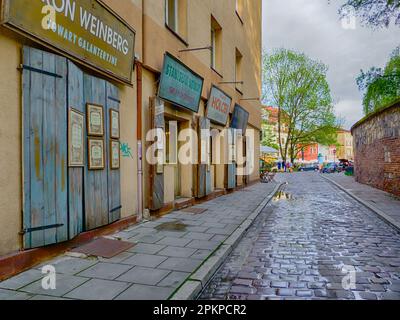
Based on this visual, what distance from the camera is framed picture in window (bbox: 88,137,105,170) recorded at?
527 cm

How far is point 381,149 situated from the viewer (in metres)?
14.0

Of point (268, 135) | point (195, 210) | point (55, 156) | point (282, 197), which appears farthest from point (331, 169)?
point (55, 156)

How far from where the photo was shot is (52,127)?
14.3 feet

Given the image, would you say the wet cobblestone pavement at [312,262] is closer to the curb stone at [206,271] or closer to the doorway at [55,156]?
the curb stone at [206,271]

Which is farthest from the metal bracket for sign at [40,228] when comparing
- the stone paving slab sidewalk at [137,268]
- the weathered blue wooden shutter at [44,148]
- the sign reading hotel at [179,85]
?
the sign reading hotel at [179,85]

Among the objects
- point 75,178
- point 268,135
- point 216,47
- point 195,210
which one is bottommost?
point 195,210

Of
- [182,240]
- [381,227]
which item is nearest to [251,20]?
[381,227]

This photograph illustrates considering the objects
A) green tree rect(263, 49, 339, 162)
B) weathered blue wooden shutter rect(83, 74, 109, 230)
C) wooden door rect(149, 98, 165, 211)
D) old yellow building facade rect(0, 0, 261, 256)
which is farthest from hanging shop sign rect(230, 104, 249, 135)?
green tree rect(263, 49, 339, 162)

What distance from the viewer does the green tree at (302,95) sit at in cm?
3931

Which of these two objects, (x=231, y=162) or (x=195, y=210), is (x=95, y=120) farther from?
(x=231, y=162)

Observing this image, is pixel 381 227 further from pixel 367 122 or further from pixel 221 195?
pixel 367 122

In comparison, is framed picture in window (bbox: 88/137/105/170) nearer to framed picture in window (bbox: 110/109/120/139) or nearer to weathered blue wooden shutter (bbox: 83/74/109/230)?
weathered blue wooden shutter (bbox: 83/74/109/230)

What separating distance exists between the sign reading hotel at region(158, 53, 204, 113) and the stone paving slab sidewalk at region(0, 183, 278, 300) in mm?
3155

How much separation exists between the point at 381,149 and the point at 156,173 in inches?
427
